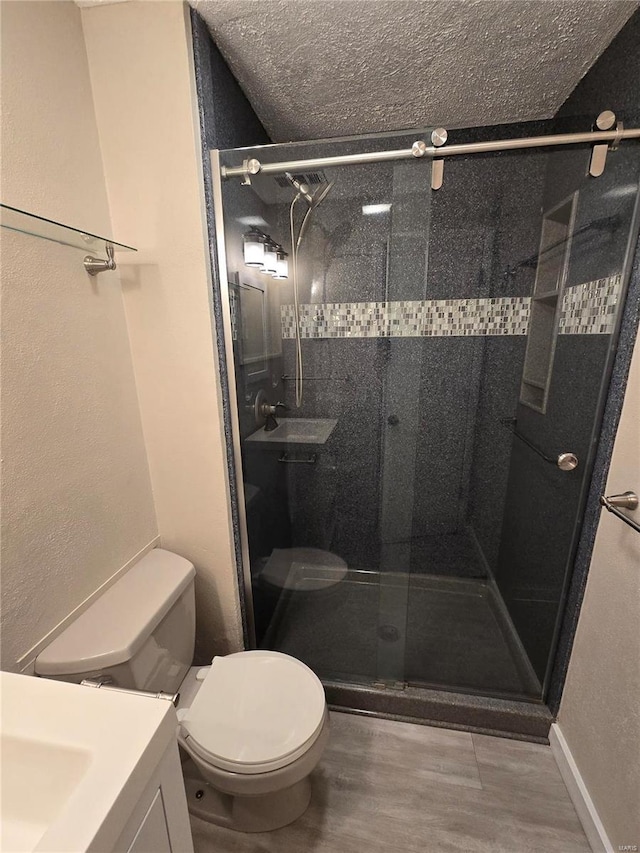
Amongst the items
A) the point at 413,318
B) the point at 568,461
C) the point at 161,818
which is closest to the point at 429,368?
the point at 413,318

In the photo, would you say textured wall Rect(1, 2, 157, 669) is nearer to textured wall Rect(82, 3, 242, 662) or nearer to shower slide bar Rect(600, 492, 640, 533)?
textured wall Rect(82, 3, 242, 662)

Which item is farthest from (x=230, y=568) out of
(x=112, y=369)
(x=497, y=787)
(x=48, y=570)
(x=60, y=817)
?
(x=497, y=787)

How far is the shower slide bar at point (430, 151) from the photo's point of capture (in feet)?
3.45

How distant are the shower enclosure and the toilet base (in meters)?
0.45

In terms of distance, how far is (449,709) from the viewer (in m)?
1.42

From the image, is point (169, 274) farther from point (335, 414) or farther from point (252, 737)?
point (252, 737)

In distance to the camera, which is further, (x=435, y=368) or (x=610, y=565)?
(x=435, y=368)

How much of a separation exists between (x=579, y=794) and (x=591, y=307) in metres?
1.59

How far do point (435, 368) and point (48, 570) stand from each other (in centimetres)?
180

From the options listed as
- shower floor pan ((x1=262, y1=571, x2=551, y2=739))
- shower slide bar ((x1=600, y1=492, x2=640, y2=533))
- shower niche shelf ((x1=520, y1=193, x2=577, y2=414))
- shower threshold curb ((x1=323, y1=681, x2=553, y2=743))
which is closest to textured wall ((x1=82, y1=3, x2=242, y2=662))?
shower floor pan ((x1=262, y1=571, x2=551, y2=739))

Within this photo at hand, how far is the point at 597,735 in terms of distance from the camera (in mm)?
1117

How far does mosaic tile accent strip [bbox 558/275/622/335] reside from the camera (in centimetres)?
113

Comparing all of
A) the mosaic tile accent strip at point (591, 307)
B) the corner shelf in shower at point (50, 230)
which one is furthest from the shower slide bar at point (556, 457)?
the corner shelf in shower at point (50, 230)

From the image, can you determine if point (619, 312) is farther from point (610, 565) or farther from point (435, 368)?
point (435, 368)
